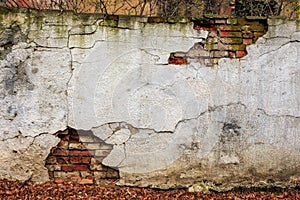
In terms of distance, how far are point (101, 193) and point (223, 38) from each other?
193 cm

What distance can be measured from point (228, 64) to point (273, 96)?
1.79 feet

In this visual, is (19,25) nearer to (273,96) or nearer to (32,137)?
(32,137)

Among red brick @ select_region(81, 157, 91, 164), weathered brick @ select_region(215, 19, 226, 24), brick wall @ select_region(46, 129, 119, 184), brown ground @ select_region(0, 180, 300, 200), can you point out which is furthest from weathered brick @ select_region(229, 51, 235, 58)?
red brick @ select_region(81, 157, 91, 164)

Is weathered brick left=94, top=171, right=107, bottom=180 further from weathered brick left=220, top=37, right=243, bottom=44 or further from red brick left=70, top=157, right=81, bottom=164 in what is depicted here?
weathered brick left=220, top=37, right=243, bottom=44

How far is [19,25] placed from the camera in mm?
3475

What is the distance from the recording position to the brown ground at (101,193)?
11.2 feet

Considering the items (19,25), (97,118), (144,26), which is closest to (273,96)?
(144,26)

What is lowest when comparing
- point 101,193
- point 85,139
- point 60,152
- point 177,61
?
point 101,193

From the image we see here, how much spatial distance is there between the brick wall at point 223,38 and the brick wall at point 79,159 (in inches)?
44.6

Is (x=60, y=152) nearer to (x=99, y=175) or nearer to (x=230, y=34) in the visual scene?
(x=99, y=175)

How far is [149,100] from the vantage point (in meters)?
3.56

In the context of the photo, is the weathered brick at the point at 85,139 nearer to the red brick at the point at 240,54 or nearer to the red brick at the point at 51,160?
the red brick at the point at 51,160

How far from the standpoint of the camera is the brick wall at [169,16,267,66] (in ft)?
11.8

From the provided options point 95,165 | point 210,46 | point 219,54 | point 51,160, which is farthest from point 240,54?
point 51,160
